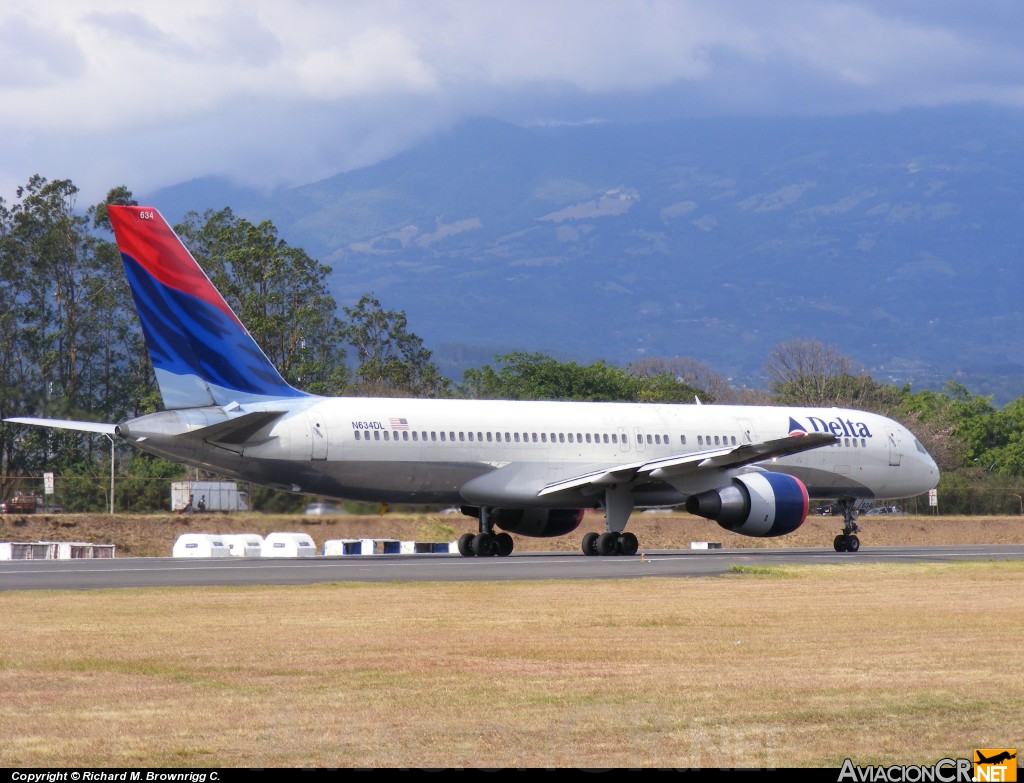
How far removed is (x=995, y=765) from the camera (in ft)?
24.3

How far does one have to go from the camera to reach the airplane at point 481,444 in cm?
2984

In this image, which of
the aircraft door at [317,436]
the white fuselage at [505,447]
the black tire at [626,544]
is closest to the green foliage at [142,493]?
the white fuselage at [505,447]

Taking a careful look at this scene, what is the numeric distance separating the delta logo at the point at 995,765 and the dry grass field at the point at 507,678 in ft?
0.72

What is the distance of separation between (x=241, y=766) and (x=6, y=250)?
7011 cm

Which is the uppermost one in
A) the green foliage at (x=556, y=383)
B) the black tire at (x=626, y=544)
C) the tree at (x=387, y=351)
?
the tree at (x=387, y=351)

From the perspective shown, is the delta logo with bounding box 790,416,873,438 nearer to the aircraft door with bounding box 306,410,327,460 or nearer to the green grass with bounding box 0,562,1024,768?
the aircraft door with bounding box 306,410,327,460

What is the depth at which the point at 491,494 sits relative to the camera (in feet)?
111

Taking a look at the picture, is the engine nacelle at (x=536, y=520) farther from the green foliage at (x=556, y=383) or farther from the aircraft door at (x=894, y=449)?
the green foliage at (x=556, y=383)

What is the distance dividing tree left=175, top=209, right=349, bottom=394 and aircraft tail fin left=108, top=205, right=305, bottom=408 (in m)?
44.3

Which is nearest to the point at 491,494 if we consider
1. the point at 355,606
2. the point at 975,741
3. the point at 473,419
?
the point at 473,419

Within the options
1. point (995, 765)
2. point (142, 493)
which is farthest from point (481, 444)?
point (995, 765)

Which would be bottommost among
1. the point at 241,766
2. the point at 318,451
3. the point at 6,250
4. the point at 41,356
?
the point at 241,766

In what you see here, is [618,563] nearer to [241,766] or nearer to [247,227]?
[241,766]

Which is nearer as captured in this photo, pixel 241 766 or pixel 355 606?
pixel 241 766
